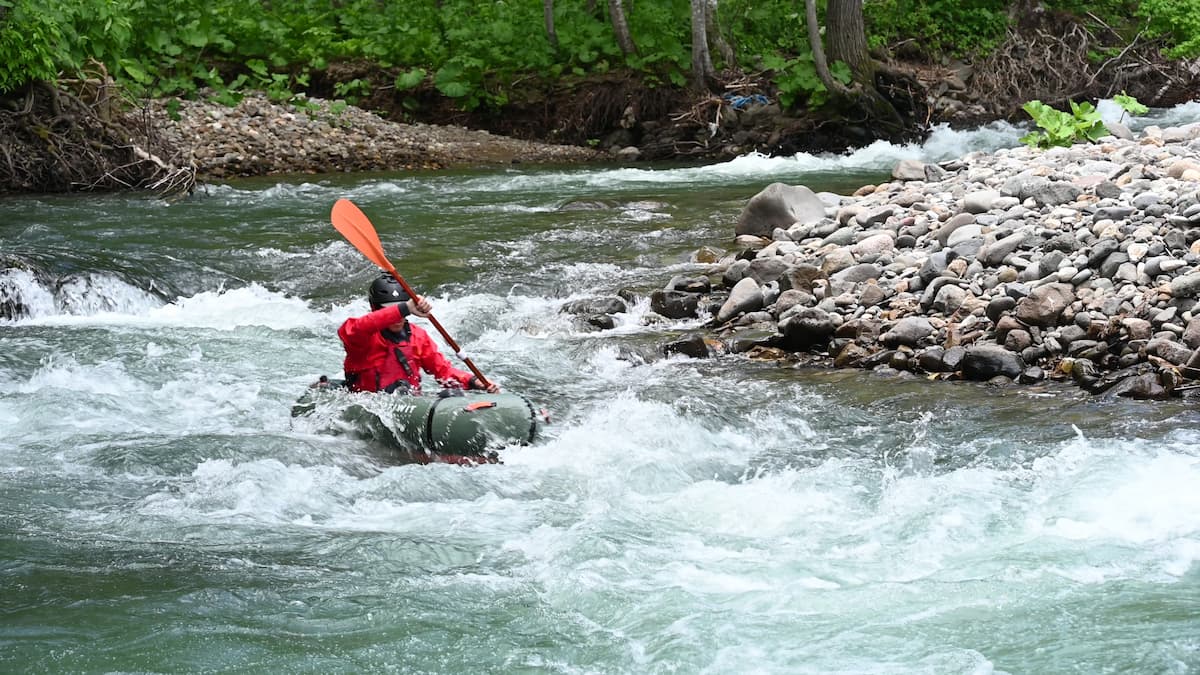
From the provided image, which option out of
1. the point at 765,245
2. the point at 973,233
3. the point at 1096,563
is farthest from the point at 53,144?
the point at 1096,563

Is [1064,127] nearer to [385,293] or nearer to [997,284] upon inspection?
[997,284]

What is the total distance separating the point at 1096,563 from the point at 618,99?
13711 millimetres

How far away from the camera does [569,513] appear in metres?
4.84

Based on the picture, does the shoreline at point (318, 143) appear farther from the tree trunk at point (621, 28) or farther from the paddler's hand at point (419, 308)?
the paddler's hand at point (419, 308)

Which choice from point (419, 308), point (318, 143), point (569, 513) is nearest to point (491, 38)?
point (318, 143)

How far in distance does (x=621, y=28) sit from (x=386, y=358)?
12561mm

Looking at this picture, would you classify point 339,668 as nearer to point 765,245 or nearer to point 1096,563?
point 1096,563

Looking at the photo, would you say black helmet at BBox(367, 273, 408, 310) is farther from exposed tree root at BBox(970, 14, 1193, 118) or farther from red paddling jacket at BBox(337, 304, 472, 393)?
exposed tree root at BBox(970, 14, 1193, 118)

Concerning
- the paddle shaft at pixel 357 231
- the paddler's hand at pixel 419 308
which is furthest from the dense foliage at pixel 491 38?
the paddler's hand at pixel 419 308

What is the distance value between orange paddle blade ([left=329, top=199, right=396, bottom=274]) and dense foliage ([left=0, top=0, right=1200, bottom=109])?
420 inches

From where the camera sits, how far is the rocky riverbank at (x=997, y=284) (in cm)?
629

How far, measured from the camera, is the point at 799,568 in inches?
167

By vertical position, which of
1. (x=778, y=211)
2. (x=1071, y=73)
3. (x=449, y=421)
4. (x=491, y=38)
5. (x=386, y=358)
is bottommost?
(x=1071, y=73)

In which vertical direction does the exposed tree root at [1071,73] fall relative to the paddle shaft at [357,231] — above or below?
below
